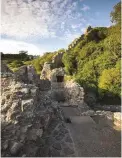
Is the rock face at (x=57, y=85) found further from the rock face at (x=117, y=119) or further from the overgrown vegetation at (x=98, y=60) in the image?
the rock face at (x=117, y=119)

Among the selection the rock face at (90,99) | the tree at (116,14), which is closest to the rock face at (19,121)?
the rock face at (90,99)

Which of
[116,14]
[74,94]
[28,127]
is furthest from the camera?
[116,14]

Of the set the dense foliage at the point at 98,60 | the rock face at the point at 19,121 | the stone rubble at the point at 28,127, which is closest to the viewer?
the rock face at the point at 19,121

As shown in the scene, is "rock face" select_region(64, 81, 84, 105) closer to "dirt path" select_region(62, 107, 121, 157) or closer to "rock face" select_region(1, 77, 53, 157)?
"dirt path" select_region(62, 107, 121, 157)

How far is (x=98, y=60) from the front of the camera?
29.9 metres

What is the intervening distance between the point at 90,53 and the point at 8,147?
27.3 metres

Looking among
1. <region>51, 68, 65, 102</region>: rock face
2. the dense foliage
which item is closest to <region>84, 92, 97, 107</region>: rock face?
the dense foliage

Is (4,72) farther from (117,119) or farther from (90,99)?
(90,99)

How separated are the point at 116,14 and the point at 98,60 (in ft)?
24.2

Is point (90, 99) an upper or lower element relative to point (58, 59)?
lower

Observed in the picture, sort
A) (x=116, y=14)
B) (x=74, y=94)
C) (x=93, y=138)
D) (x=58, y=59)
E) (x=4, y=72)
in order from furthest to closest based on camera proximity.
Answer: (x=58, y=59), (x=116, y=14), (x=74, y=94), (x=93, y=138), (x=4, y=72)

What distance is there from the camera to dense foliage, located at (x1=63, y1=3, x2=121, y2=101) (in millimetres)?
24031

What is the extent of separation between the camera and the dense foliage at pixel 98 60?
78.8 ft

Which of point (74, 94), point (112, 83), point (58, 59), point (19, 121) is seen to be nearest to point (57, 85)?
point (74, 94)
